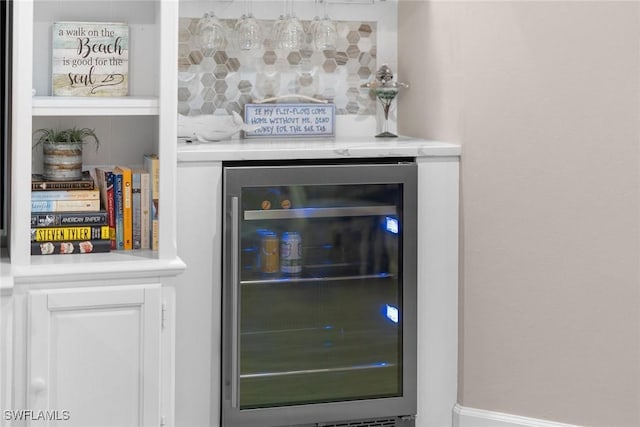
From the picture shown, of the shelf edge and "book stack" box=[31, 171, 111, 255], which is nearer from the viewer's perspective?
the shelf edge

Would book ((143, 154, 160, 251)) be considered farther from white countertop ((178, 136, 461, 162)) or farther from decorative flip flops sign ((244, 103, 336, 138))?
decorative flip flops sign ((244, 103, 336, 138))

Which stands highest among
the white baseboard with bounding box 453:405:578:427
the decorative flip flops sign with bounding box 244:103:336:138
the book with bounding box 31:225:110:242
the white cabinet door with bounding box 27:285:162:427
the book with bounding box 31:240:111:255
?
the decorative flip flops sign with bounding box 244:103:336:138

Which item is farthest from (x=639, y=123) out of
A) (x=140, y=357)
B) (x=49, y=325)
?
(x=49, y=325)

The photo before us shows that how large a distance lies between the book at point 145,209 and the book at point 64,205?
0.14 meters

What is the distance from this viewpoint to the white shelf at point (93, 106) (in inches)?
105

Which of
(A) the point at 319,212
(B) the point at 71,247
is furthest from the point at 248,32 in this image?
(B) the point at 71,247

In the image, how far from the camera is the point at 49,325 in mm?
2650

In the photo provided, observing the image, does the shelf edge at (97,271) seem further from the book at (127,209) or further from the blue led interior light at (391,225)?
the blue led interior light at (391,225)

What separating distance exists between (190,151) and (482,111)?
988 mm

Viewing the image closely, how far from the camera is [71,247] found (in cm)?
280

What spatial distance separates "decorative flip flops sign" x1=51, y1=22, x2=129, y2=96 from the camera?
289 cm

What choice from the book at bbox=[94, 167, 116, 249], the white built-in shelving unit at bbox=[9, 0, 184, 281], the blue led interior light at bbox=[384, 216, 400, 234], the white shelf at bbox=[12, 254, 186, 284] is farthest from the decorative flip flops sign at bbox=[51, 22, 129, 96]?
the blue led interior light at bbox=[384, 216, 400, 234]

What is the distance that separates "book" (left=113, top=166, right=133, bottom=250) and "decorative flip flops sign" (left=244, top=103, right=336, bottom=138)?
2.56 ft

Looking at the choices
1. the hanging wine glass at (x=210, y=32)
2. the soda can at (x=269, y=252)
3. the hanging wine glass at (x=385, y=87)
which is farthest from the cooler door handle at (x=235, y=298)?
the hanging wine glass at (x=385, y=87)
